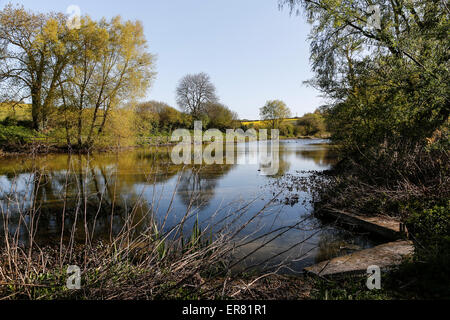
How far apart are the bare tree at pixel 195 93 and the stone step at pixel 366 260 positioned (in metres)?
46.3

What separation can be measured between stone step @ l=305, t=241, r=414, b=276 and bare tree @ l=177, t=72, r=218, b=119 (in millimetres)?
46275

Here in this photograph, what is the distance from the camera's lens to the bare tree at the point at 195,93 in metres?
49.3

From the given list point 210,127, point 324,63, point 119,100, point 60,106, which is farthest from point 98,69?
point 210,127

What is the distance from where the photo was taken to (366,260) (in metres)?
4.02

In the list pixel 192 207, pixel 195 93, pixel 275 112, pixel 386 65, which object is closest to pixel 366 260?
pixel 192 207

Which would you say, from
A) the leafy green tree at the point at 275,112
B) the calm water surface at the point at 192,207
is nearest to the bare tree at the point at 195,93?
the leafy green tree at the point at 275,112

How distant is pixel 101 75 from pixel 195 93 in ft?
88.1

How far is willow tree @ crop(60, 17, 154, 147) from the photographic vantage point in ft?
72.6

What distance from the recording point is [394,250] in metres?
4.34
